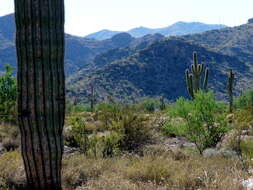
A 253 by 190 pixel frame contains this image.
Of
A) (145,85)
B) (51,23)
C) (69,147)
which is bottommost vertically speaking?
(145,85)

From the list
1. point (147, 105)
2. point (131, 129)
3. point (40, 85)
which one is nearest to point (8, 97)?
point (131, 129)

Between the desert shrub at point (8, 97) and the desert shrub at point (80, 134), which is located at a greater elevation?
the desert shrub at point (8, 97)

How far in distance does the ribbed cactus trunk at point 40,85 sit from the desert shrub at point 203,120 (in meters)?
5.70

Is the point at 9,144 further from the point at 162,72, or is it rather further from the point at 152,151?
the point at 162,72

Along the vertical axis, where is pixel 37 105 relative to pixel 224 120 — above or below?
above

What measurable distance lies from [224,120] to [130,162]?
3873mm

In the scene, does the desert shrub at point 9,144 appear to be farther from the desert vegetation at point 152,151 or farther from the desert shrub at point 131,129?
the desert shrub at point 131,129

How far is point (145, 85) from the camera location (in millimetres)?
151125

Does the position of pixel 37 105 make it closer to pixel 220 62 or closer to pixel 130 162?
pixel 130 162

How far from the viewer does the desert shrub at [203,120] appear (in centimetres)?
934

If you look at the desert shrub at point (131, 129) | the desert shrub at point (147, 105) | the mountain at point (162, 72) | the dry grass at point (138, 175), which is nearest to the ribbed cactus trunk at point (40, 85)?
the dry grass at point (138, 175)

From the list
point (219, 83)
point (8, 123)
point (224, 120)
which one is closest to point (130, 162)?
point (224, 120)

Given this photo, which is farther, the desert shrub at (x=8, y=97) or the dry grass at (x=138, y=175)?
the desert shrub at (x=8, y=97)

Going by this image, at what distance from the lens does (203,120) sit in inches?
372
